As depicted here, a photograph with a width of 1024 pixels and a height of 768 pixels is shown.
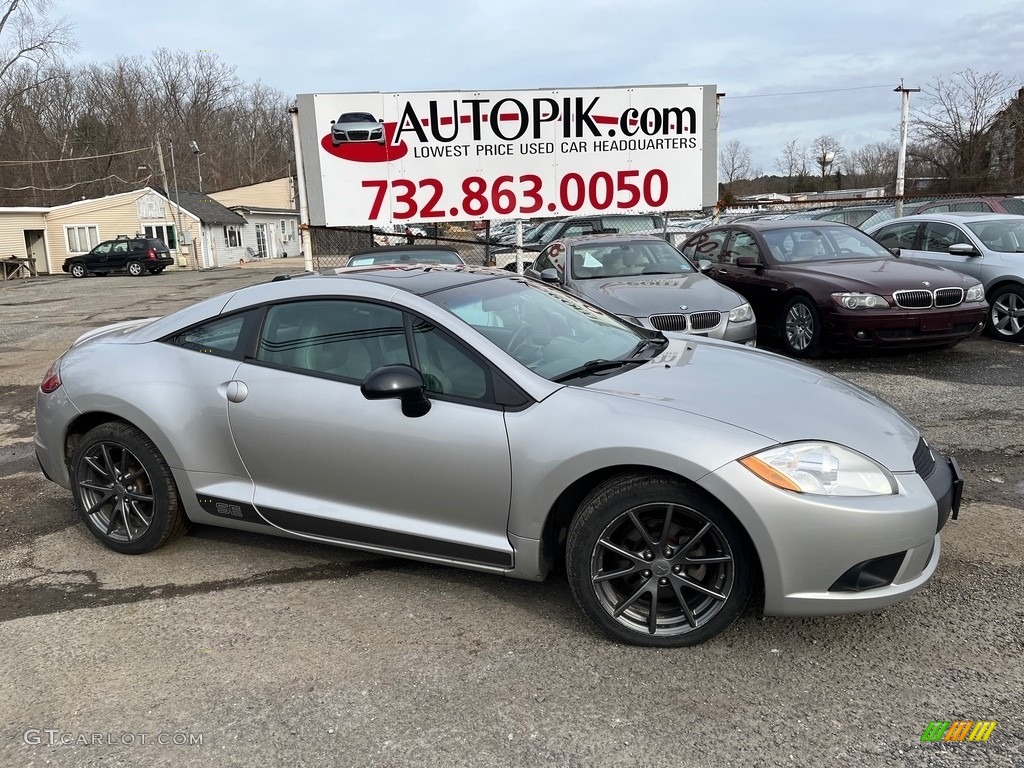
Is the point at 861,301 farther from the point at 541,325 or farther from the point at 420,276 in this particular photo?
the point at 420,276

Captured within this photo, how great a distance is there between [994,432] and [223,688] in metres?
5.37

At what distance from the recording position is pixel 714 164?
12.0m

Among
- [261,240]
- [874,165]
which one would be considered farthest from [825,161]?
[261,240]

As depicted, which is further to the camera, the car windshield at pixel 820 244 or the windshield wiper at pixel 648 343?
the car windshield at pixel 820 244

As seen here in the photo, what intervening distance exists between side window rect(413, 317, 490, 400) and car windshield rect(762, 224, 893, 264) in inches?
265

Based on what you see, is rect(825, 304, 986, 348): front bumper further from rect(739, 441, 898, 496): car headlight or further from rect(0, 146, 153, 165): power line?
rect(0, 146, 153, 165): power line

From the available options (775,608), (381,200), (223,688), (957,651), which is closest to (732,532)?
(775,608)

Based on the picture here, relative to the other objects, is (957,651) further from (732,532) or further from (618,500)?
(618,500)

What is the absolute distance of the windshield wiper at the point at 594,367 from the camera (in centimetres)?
330

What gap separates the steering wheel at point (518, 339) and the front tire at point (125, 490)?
6.06 feet

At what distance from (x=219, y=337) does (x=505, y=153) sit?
8.47 meters

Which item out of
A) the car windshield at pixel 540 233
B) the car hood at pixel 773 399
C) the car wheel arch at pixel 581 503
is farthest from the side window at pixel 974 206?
the car wheel arch at pixel 581 503

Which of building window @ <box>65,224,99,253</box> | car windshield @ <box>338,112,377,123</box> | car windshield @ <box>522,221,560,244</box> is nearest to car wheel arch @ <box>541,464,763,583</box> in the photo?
car windshield @ <box>338,112,377,123</box>

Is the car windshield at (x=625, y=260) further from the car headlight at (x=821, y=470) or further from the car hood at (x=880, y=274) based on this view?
the car headlight at (x=821, y=470)
